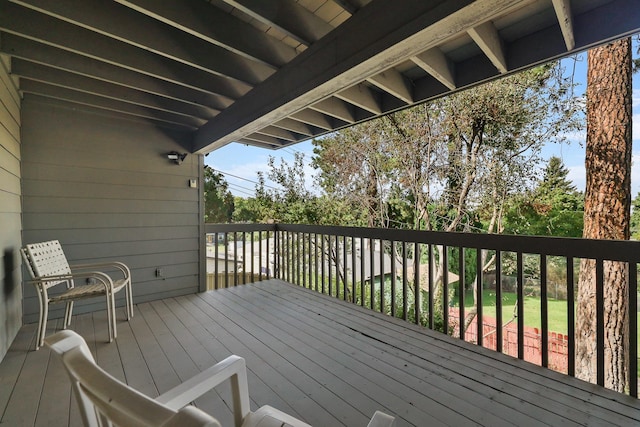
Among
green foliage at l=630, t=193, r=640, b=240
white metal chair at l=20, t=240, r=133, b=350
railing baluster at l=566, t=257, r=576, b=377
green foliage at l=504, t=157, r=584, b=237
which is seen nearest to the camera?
railing baluster at l=566, t=257, r=576, b=377

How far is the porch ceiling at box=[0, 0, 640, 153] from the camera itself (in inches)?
68.4

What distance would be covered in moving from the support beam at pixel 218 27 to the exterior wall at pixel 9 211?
1769 millimetres

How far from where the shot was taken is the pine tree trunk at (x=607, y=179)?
3.73 m

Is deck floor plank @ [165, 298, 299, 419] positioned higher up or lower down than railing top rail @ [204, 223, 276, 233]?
lower down

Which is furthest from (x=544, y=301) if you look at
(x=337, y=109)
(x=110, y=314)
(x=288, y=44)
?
(x=110, y=314)

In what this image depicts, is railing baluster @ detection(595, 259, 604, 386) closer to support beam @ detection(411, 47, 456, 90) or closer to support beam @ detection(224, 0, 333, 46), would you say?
support beam @ detection(411, 47, 456, 90)

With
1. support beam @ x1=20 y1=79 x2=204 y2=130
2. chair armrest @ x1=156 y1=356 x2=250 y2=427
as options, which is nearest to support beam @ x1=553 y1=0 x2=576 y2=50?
chair armrest @ x1=156 y1=356 x2=250 y2=427

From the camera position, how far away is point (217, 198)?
797 cm

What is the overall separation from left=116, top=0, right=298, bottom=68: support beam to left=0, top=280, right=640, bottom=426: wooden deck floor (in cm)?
250

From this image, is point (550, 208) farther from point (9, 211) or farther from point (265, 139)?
point (9, 211)

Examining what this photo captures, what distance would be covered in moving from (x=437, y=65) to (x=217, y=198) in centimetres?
680

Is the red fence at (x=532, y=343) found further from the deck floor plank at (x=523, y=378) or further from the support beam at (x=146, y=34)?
the support beam at (x=146, y=34)

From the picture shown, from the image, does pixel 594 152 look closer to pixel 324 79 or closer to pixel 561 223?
pixel 561 223

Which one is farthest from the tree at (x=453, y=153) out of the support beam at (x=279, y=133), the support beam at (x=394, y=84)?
the support beam at (x=394, y=84)
